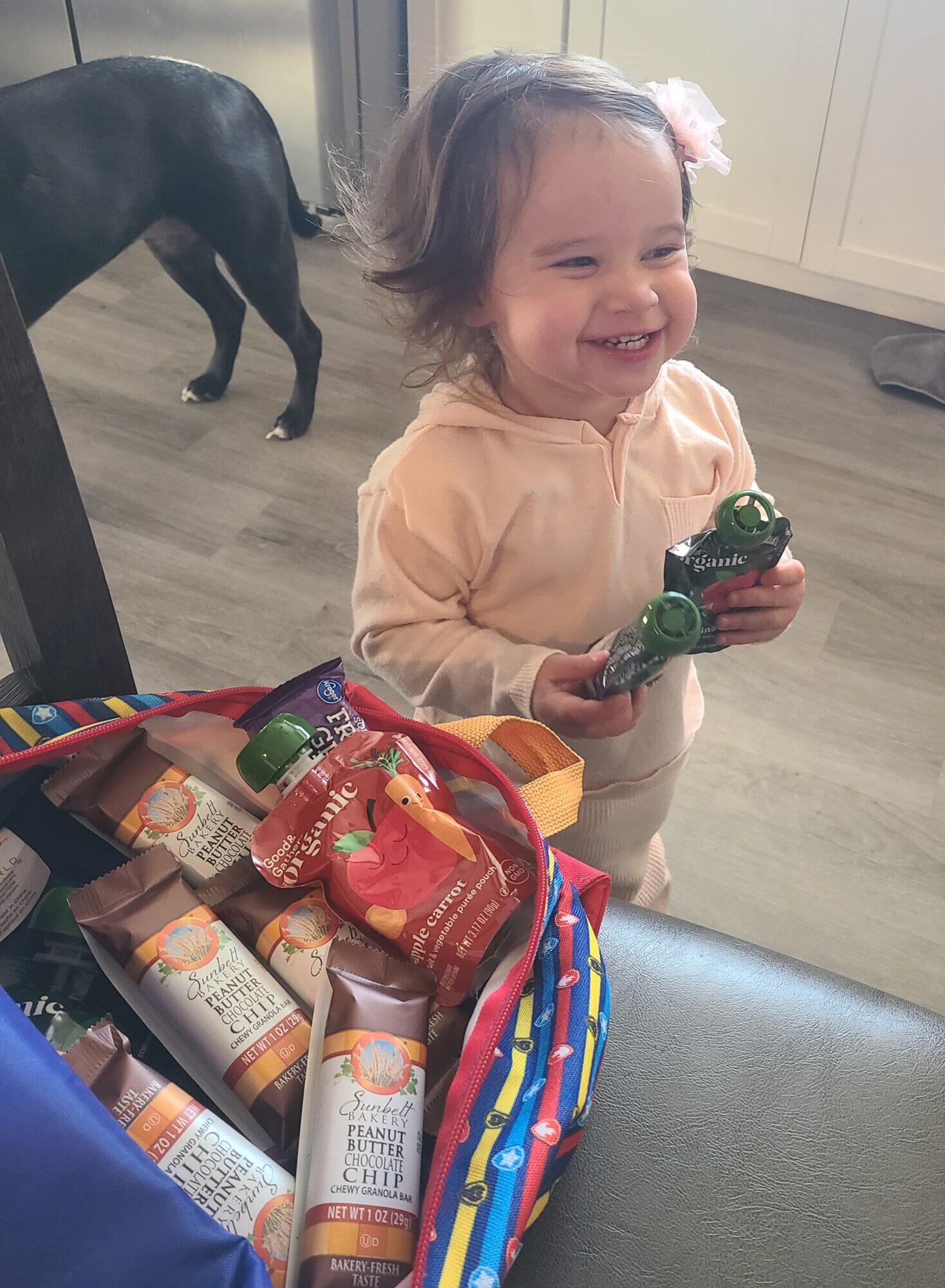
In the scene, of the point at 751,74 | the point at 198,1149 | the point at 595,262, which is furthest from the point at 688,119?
the point at 751,74

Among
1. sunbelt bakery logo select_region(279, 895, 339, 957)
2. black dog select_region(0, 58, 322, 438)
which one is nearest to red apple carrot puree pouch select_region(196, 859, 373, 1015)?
sunbelt bakery logo select_region(279, 895, 339, 957)

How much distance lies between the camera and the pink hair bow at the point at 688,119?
69 cm

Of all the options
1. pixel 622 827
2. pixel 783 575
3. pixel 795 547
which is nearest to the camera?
pixel 783 575

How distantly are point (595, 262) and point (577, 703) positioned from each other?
274mm

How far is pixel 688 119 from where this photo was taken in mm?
690

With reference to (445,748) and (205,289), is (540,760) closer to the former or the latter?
(445,748)

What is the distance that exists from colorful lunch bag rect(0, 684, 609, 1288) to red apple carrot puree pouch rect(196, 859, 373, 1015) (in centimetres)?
9

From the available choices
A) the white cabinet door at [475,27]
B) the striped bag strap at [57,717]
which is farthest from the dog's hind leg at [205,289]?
the striped bag strap at [57,717]

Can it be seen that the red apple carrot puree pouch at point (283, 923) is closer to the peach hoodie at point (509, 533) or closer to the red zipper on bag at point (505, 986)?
the red zipper on bag at point (505, 986)

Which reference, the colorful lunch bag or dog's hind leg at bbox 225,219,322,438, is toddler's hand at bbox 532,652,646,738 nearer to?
the colorful lunch bag

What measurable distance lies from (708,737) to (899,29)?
3.94 ft

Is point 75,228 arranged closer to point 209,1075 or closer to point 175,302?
point 175,302

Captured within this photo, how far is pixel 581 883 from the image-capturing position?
0.57 meters

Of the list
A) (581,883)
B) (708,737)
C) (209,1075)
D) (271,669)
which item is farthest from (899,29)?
(209,1075)
